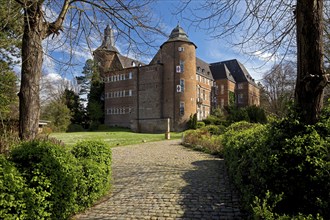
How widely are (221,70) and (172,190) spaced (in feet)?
166

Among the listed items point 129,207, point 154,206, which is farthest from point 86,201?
point 154,206

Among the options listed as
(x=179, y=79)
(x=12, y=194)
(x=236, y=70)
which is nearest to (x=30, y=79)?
(x=12, y=194)

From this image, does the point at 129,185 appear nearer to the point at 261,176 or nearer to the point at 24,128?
the point at 24,128

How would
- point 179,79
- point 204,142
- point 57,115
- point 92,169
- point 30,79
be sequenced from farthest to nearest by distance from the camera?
point 57,115 → point 179,79 → point 204,142 → point 30,79 → point 92,169

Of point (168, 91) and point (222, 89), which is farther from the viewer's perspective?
point (222, 89)

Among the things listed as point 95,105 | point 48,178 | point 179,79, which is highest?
point 179,79

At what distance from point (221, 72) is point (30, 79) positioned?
167 feet

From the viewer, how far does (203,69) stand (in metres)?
50.4

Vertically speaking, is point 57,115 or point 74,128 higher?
point 57,115

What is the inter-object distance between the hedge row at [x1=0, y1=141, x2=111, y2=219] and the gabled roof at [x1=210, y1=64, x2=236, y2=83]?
50221 millimetres

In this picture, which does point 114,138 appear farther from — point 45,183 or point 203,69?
point 203,69

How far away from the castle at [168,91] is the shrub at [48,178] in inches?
1180

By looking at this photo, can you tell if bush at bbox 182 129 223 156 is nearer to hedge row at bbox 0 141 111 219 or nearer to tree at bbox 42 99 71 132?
hedge row at bbox 0 141 111 219

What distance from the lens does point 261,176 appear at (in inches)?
136
